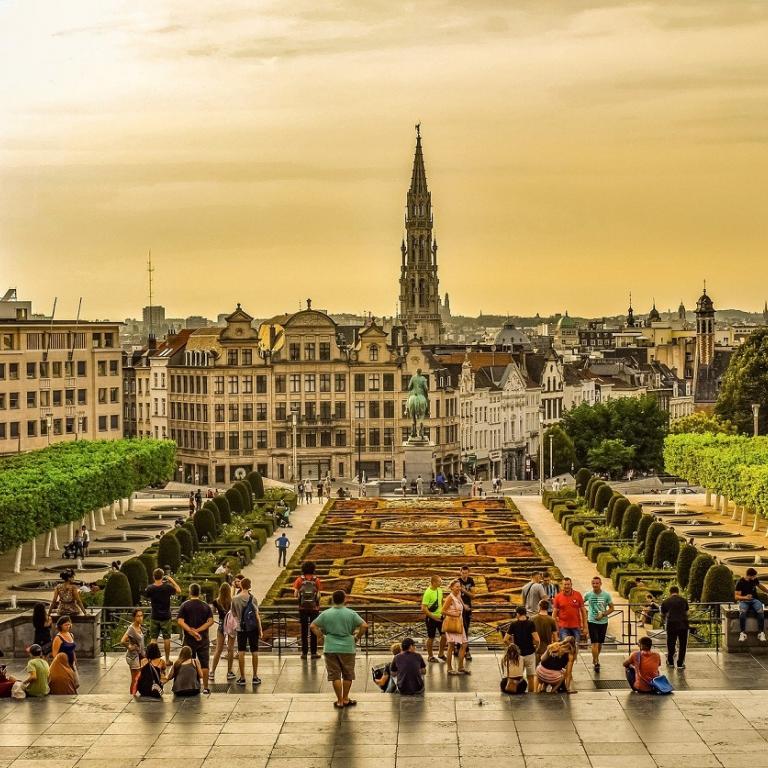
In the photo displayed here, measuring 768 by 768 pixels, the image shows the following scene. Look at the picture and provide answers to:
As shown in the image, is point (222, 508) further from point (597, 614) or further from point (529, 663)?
point (529, 663)

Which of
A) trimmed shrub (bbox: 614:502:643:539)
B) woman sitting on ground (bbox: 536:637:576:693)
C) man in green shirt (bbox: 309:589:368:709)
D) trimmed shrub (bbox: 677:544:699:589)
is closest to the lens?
man in green shirt (bbox: 309:589:368:709)

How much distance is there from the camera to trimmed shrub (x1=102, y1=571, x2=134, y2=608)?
47.8 m

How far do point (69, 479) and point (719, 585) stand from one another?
3405 centimetres

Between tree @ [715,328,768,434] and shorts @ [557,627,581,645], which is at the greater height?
tree @ [715,328,768,434]

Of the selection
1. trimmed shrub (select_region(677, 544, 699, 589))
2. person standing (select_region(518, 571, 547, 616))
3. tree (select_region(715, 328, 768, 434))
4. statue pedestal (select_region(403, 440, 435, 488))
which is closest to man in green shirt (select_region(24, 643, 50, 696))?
person standing (select_region(518, 571, 547, 616))

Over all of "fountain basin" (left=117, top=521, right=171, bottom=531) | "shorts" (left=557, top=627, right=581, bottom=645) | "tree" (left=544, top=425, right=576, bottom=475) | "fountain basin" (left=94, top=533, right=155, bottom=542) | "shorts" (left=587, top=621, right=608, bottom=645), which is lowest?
"fountain basin" (left=94, top=533, right=155, bottom=542)

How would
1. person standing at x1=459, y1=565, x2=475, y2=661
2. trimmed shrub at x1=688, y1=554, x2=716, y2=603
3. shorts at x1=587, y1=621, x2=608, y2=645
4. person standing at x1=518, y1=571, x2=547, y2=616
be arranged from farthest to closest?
trimmed shrub at x1=688, y1=554, x2=716, y2=603
person standing at x1=518, y1=571, x2=547, y2=616
person standing at x1=459, y1=565, x2=475, y2=661
shorts at x1=587, y1=621, x2=608, y2=645

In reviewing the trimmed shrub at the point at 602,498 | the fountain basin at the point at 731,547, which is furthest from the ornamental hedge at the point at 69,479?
the fountain basin at the point at 731,547

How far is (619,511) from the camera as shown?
7575 centimetres

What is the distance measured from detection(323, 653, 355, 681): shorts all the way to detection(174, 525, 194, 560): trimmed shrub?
33.3m

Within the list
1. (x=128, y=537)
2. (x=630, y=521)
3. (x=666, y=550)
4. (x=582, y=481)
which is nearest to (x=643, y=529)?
(x=630, y=521)

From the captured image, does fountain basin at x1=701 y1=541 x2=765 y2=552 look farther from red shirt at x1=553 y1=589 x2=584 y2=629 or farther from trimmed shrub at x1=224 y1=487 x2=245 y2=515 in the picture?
red shirt at x1=553 y1=589 x2=584 y2=629

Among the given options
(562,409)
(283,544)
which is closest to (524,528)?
(283,544)

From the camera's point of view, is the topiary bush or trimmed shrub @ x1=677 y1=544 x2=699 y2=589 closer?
trimmed shrub @ x1=677 y1=544 x2=699 y2=589
